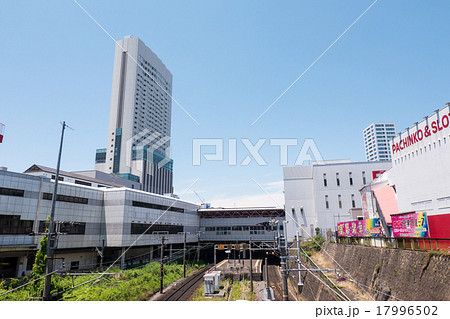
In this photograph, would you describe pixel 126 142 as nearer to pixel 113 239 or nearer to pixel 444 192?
pixel 113 239

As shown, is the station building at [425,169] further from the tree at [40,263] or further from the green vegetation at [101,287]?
the tree at [40,263]

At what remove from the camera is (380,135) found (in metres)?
194

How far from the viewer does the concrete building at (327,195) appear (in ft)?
199

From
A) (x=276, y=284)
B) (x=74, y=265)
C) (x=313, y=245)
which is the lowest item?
(x=276, y=284)

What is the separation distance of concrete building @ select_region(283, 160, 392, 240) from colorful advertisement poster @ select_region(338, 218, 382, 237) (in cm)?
2067

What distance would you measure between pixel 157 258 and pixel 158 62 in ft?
435

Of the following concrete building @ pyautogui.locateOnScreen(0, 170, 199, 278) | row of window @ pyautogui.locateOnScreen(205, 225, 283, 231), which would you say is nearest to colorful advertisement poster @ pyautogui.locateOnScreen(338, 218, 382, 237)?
concrete building @ pyautogui.locateOnScreen(0, 170, 199, 278)

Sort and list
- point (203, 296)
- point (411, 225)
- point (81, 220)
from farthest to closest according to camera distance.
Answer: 1. point (81, 220)
2. point (203, 296)
3. point (411, 225)

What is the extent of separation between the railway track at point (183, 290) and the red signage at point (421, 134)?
3126cm

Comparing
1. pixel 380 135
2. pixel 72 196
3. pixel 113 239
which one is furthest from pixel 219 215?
pixel 380 135

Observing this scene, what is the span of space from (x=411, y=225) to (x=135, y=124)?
13227 cm

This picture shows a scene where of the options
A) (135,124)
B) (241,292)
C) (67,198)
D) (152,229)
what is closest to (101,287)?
(241,292)

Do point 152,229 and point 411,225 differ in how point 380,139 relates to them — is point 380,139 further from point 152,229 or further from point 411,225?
point 411,225

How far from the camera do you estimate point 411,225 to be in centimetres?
1912
